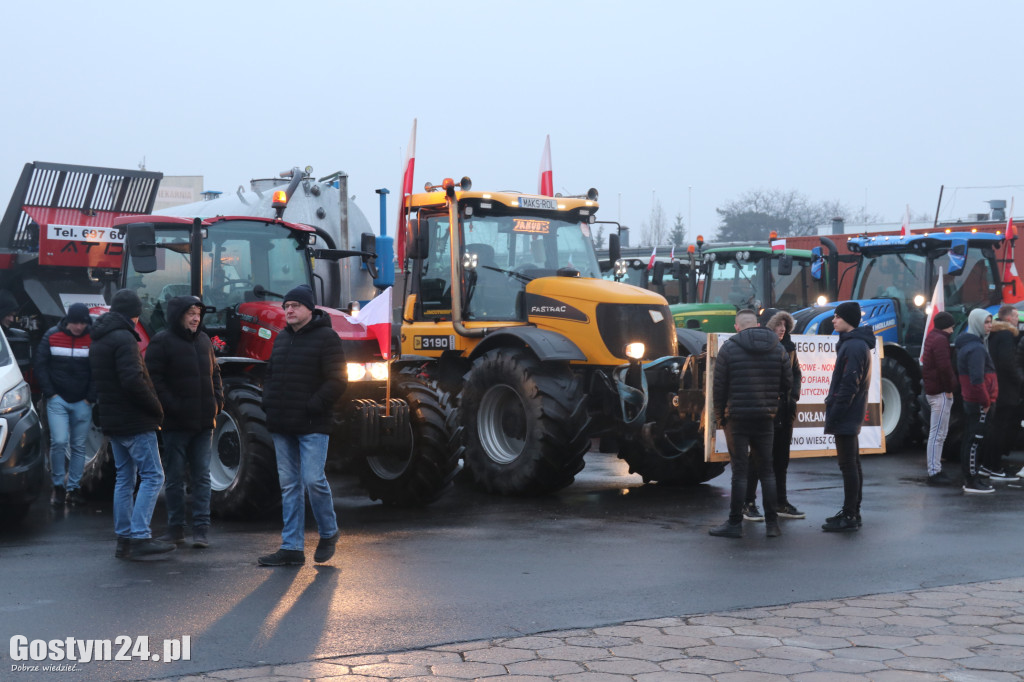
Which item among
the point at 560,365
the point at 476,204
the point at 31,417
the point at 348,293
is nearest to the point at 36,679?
the point at 31,417

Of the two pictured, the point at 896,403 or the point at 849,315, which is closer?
the point at 849,315

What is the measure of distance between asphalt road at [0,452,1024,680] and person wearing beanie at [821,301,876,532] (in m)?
0.28

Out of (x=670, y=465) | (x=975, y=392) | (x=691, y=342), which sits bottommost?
(x=670, y=465)

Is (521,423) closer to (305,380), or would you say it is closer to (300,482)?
(300,482)

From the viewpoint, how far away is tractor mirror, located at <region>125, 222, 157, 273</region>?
9656 mm

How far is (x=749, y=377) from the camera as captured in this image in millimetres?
9164

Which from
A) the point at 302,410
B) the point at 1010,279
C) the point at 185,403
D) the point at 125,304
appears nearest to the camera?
the point at 302,410

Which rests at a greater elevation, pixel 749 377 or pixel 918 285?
pixel 918 285

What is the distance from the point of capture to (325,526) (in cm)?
802

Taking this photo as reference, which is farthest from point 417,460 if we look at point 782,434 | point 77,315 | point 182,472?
point 77,315

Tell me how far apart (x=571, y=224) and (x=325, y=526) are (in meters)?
5.45

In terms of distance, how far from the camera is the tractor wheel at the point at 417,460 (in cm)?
1028

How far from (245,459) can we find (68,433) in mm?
2439

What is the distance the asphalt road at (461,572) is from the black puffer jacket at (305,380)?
0.98 m
